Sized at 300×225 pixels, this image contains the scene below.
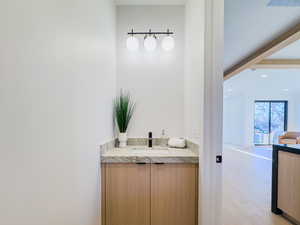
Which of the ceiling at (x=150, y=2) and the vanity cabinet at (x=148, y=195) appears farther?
the ceiling at (x=150, y=2)

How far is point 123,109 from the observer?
2.28m

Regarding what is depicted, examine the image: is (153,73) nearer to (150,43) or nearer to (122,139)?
(150,43)

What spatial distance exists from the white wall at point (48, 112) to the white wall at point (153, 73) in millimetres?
847

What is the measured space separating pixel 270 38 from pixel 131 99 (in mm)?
2763

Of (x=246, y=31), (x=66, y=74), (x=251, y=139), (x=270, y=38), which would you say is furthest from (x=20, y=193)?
(x=251, y=139)

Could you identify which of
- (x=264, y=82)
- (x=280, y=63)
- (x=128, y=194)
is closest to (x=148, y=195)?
(x=128, y=194)

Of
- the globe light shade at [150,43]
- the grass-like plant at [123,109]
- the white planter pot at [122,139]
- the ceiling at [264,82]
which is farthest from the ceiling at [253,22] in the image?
the ceiling at [264,82]

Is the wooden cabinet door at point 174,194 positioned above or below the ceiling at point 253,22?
below

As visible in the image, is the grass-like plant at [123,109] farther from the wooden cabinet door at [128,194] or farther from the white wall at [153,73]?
the wooden cabinet door at [128,194]

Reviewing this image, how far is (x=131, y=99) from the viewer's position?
2445 millimetres

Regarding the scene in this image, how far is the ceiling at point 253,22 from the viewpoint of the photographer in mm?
2324

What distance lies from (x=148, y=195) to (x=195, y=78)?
126 cm

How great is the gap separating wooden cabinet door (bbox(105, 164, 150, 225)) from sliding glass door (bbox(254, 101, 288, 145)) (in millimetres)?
9110

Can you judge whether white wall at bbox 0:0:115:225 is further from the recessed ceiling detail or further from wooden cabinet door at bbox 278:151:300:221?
wooden cabinet door at bbox 278:151:300:221
